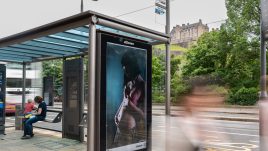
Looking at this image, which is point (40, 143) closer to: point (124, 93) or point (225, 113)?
point (124, 93)

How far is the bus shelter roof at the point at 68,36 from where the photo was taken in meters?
4.81

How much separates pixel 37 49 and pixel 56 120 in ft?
9.96

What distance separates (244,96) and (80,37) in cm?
2239

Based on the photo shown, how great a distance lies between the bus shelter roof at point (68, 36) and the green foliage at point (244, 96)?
20.0 metres

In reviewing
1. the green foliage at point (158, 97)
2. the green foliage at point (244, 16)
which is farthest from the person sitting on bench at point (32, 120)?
the green foliage at point (158, 97)

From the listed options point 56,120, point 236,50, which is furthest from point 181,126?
point 236,50

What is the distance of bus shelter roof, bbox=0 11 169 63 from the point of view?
15.8 feet

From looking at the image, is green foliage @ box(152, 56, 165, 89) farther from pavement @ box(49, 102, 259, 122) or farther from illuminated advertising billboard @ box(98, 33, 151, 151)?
illuminated advertising billboard @ box(98, 33, 151, 151)

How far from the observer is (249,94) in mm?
25719

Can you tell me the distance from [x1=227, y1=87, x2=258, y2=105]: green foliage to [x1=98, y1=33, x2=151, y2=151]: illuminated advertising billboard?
21403 mm

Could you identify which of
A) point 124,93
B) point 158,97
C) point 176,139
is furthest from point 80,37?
point 158,97

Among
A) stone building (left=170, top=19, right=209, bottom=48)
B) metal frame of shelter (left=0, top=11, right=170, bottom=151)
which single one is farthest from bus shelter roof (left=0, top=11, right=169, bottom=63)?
stone building (left=170, top=19, right=209, bottom=48)

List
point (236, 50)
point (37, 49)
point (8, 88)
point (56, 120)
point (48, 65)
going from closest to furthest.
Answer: point (37, 49)
point (56, 120)
point (8, 88)
point (236, 50)
point (48, 65)

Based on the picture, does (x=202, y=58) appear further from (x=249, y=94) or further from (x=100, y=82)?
(x=100, y=82)
